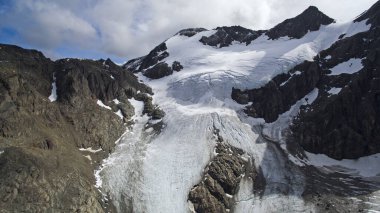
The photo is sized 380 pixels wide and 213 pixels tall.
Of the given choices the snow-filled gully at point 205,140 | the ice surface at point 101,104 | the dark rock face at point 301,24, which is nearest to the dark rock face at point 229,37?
the dark rock face at point 301,24

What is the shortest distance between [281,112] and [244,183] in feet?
98.6

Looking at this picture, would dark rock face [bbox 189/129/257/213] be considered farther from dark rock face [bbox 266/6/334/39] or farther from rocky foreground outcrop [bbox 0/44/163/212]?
dark rock face [bbox 266/6/334/39]

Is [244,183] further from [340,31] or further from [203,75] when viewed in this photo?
[340,31]

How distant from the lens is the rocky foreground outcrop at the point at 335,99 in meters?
87.5

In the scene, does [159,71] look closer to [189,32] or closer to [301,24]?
[189,32]

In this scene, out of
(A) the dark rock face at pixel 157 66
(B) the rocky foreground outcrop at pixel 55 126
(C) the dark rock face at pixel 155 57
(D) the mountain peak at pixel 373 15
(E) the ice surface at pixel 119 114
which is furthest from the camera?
(C) the dark rock face at pixel 155 57

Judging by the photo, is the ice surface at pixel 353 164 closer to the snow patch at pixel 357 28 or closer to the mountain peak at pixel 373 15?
the snow patch at pixel 357 28

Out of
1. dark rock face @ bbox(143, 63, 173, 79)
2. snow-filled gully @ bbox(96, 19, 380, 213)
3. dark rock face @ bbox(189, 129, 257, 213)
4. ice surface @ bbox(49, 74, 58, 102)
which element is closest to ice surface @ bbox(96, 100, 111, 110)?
snow-filled gully @ bbox(96, 19, 380, 213)

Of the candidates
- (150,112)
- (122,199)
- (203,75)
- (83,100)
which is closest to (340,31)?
(203,75)

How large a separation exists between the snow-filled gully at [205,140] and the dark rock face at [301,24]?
5575mm

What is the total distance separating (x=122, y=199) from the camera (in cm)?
6950

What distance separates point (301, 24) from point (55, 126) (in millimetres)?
95572

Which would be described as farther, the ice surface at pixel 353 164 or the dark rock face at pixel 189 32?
the dark rock face at pixel 189 32

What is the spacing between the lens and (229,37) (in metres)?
155
